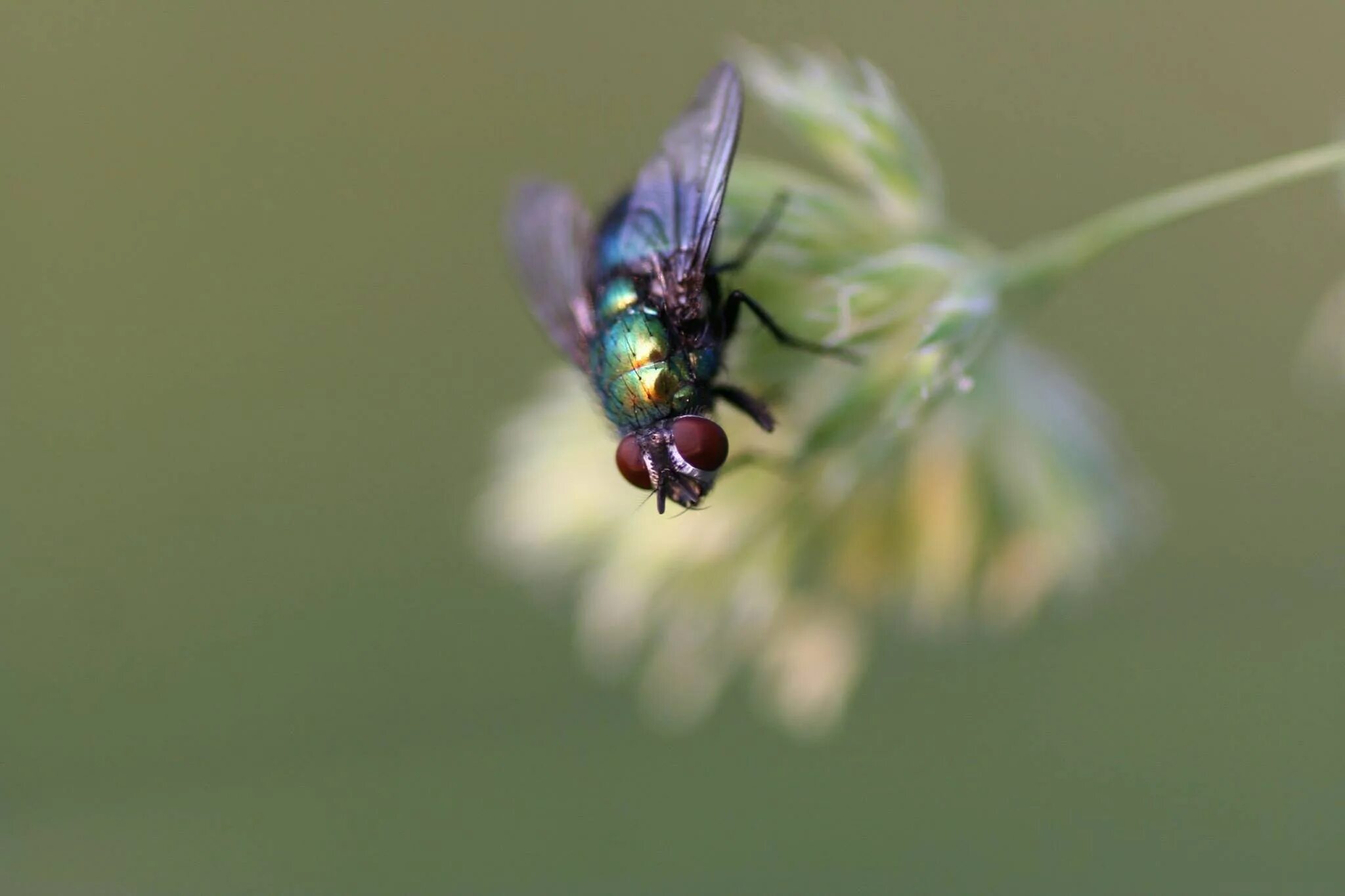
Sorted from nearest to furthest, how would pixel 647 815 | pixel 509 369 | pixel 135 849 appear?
1. pixel 135 849
2. pixel 647 815
3. pixel 509 369

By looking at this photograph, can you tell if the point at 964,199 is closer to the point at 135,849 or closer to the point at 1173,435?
the point at 1173,435

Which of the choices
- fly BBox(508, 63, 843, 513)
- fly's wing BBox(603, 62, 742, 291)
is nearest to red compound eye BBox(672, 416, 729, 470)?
fly BBox(508, 63, 843, 513)

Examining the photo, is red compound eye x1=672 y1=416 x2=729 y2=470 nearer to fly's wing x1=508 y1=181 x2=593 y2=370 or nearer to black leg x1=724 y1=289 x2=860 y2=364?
black leg x1=724 y1=289 x2=860 y2=364

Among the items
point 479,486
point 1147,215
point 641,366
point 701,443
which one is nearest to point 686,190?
point 641,366

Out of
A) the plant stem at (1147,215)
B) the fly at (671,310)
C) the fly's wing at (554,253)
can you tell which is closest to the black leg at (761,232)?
the fly at (671,310)

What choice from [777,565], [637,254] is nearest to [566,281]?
[637,254]

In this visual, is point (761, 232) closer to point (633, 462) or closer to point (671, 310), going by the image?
point (671, 310)
